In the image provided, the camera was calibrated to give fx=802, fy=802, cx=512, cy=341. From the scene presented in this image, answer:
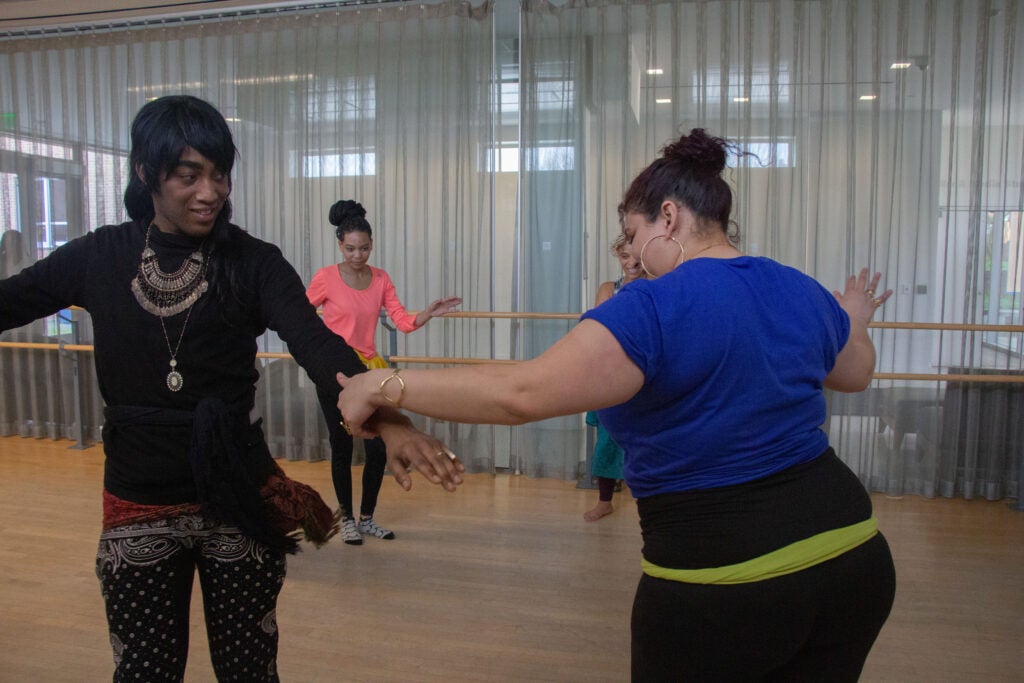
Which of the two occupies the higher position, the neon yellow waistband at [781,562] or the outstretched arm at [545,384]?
the outstretched arm at [545,384]

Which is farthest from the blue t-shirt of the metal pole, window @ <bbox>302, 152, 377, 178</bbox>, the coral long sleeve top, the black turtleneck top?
the metal pole

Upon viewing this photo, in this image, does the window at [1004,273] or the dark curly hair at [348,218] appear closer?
the dark curly hair at [348,218]

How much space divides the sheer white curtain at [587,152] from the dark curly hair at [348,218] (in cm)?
126

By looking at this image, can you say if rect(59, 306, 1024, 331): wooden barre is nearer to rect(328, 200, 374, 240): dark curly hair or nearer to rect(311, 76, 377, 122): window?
rect(328, 200, 374, 240): dark curly hair

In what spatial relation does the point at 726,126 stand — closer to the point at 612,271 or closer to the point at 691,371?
the point at 612,271

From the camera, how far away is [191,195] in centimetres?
146

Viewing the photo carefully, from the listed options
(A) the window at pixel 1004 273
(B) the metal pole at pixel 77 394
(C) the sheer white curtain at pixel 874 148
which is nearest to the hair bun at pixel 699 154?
(C) the sheer white curtain at pixel 874 148

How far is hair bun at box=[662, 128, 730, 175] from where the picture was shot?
1381 mm

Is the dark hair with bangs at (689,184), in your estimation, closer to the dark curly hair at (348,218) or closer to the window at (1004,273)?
the dark curly hair at (348,218)

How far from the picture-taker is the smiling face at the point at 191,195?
4.76 ft

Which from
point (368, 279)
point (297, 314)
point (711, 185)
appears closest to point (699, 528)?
point (711, 185)

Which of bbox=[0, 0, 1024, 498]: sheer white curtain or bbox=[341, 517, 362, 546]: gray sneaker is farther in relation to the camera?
bbox=[0, 0, 1024, 498]: sheer white curtain

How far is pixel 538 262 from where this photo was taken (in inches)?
199

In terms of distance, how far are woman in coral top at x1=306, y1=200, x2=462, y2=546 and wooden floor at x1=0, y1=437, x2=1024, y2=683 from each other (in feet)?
0.62
